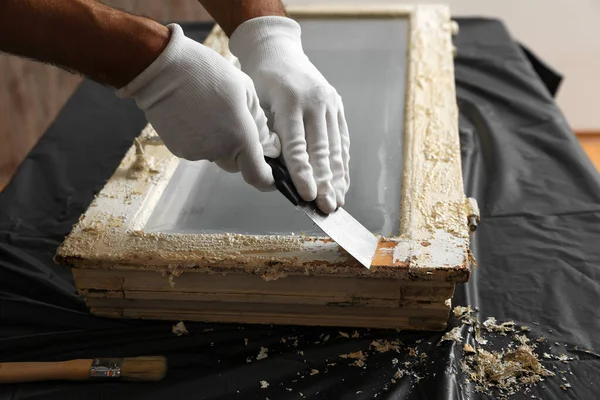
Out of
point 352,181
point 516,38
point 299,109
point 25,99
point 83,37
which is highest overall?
point 83,37

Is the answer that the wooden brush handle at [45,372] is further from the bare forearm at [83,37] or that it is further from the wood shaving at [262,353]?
the bare forearm at [83,37]

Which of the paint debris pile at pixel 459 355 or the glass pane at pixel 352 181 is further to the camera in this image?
the glass pane at pixel 352 181

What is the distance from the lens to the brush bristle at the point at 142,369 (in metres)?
0.90

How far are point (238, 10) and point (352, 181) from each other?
37cm

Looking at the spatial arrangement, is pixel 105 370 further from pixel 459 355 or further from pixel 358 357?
pixel 459 355

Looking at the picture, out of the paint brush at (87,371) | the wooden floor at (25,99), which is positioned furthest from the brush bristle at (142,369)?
the wooden floor at (25,99)

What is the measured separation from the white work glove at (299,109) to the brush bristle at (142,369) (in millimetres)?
320

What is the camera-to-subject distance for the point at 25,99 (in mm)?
2309

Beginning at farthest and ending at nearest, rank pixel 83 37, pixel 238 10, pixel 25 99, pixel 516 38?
pixel 516 38, pixel 25 99, pixel 238 10, pixel 83 37

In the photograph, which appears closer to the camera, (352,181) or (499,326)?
(499,326)

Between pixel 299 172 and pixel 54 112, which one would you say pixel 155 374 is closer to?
pixel 299 172

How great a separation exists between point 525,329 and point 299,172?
410 mm

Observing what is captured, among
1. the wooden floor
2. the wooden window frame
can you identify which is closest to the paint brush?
the wooden window frame

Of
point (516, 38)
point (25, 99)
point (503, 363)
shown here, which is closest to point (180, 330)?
point (503, 363)
